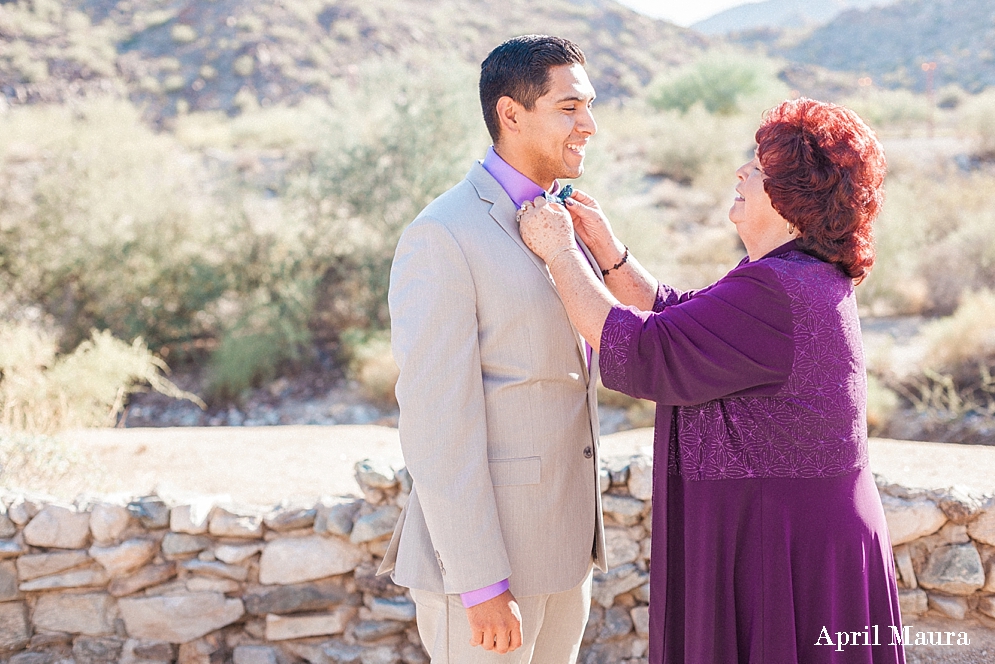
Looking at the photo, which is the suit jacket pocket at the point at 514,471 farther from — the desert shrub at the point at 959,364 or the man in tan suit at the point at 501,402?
the desert shrub at the point at 959,364

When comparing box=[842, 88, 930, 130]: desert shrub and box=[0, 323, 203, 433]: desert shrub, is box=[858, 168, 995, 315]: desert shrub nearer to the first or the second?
box=[0, 323, 203, 433]: desert shrub

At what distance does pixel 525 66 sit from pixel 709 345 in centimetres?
84

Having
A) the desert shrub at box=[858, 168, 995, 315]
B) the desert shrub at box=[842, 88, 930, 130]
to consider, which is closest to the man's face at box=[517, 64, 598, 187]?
the desert shrub at box=[858, 168, 995, 315]

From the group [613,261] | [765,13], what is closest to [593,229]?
[613,261]

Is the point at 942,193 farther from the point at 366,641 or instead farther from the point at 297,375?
the point at 366,641

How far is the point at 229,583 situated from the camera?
3725 mm

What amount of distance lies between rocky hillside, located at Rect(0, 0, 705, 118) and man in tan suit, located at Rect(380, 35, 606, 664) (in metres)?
29.4

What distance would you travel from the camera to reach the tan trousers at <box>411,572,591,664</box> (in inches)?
79.0

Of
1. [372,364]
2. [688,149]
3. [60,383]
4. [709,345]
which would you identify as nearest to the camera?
[709,345]

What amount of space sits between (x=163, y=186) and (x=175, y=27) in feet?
80.6

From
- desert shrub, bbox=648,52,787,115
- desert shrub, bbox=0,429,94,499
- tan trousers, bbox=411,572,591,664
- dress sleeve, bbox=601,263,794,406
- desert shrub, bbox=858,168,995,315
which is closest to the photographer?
dress sleeve, bbox=601,263,794,406

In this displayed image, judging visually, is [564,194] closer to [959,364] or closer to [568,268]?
[568,268]

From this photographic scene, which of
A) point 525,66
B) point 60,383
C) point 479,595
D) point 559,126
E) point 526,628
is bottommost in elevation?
point 526,628

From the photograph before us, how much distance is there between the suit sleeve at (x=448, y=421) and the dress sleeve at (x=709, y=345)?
32 centimetres
